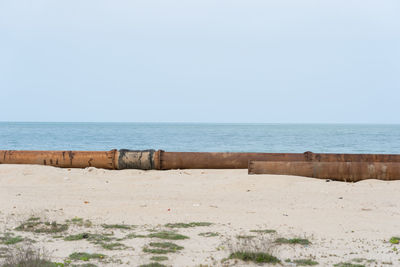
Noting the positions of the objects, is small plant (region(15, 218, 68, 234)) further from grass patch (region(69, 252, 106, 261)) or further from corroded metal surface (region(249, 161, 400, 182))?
corroded metal surface (region(249, 161, 400, 182))

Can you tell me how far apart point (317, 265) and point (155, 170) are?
8.93 m

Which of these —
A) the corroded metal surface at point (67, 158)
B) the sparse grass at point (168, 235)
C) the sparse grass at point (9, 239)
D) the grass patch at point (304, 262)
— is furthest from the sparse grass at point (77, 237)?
the corroded metal surface at point (67, 158)

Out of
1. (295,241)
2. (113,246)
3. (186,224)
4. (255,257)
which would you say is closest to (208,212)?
(186,224)

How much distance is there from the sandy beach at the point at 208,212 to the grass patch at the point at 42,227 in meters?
0.13

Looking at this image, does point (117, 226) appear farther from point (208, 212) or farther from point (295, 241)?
point (295, 241)

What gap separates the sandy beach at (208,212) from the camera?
566 centimetres

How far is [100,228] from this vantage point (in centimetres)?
693

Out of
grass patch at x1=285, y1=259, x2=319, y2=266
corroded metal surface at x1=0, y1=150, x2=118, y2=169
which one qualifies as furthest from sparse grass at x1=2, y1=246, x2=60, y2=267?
corroded metal surface at x1=0, y1=150, x2=118, y2=169

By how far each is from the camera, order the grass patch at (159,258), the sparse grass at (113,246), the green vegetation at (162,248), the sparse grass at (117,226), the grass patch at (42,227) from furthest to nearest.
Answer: the sparse grass at (117,226), the grass patch at (42,227), the sparse grass at (113,246), the green vegetation at (162,248), the grass patch at (159,258)

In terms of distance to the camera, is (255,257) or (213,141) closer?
(255,257)

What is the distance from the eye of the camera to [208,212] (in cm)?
803

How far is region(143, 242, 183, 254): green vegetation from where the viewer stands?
5594 mm

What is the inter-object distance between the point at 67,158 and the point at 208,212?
7.76 meters

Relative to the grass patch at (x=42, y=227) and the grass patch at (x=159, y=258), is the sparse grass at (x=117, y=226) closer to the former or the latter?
the grass patch at (x=42, y=227)
